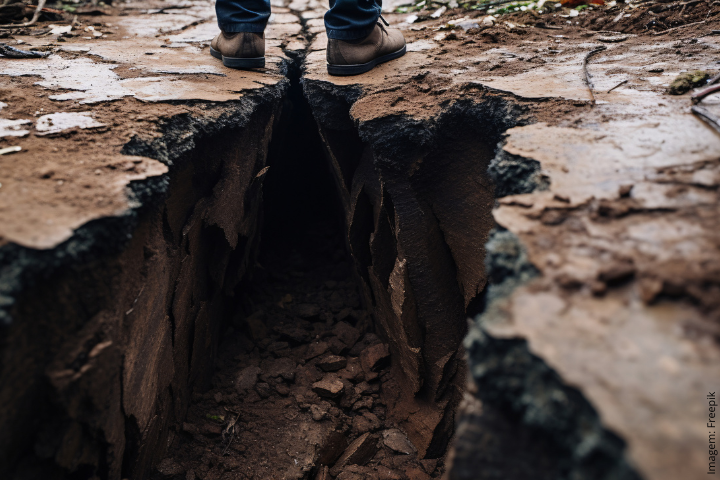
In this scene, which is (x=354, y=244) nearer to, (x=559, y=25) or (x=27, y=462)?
(x=27, y=462)

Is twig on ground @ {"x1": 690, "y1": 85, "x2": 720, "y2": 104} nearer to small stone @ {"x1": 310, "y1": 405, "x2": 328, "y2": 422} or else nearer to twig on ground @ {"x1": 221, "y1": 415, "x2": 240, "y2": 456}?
small stone @ {"x1": 310, "y1": 405, "x2": 328, "y2": 422}

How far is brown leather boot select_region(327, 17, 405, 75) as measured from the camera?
1975mm

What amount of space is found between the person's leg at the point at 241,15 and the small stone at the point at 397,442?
2.00 meters

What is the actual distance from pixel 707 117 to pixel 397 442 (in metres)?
1.62

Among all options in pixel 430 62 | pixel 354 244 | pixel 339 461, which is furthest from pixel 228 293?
pixel 430 62

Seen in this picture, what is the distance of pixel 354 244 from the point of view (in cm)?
210

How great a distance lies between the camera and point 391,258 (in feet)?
6.37

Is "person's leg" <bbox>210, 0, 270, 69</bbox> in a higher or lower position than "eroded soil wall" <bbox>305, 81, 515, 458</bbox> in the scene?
higher

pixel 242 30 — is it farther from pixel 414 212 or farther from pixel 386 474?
pixel 386 474

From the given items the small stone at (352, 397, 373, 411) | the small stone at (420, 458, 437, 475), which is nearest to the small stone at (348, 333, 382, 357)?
the small stone at (352, 397, 373, 411)

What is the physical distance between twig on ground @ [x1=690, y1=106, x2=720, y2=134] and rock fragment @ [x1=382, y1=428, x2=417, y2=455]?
159cm

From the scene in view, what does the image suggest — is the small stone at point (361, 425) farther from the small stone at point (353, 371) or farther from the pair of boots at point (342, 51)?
the pair of boots at point (342, 51)

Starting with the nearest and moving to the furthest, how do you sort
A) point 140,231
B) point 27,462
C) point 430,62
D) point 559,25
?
point 27,462
point 140,231
point 430,62
point 559,25

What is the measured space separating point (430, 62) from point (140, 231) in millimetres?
1521
